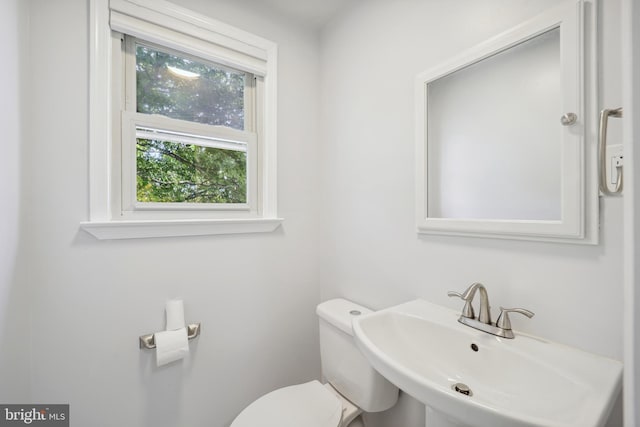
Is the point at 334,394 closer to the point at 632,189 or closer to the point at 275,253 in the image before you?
the point at 275,253

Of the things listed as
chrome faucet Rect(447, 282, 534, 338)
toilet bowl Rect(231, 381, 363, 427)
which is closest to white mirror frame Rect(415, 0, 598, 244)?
chrome faucet Rect(447, 282, 534, 338)

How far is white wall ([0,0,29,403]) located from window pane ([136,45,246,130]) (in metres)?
0.38

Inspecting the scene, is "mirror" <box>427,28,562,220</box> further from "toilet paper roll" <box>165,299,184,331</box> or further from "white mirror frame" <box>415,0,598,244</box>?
"toilet paper roll" <box>165,299,184,331</box>

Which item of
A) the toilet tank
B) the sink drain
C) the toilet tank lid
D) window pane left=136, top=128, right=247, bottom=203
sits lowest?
the toilet tank

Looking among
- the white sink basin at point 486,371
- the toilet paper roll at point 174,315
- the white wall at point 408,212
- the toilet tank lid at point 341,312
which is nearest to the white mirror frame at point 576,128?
the white wall at point 408,212

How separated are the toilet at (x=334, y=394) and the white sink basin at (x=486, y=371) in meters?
0.29

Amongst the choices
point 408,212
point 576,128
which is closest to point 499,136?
point 576,128

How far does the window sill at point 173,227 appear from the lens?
3.41ft

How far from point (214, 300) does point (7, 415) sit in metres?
0.69

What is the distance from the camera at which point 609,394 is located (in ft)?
1.87

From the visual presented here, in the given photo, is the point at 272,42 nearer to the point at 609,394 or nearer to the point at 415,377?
the point at 415,377

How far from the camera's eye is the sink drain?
0.79 metres

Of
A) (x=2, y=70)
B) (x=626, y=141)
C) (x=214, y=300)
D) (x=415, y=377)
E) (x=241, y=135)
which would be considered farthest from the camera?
(x=241, y=135)

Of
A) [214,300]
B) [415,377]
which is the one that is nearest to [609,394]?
[415,377]
